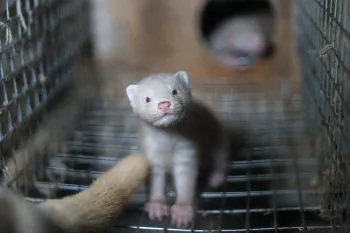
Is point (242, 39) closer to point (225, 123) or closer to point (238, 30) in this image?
point (238, 30)

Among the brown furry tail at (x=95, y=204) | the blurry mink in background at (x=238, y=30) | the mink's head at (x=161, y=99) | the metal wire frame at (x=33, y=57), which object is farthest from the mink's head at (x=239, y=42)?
the brown furry tail at (x=95, y=204)

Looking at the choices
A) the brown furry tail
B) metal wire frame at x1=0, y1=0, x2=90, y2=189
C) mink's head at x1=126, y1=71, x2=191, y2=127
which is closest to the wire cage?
metal wire frame at x1=0, y1=0, x2=90, y2=189

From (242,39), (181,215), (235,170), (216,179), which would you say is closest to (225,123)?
(235,170)

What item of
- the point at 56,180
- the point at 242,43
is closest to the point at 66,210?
the point at 56,180

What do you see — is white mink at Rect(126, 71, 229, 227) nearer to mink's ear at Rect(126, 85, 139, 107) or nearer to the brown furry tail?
mink's ear at Rect(126, 85, 139, 107)

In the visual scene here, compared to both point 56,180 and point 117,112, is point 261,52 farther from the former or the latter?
point 56,180

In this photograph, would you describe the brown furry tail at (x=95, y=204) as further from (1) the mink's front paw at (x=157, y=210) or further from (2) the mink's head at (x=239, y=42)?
(2) the mink's head at (x=239, y=42)
